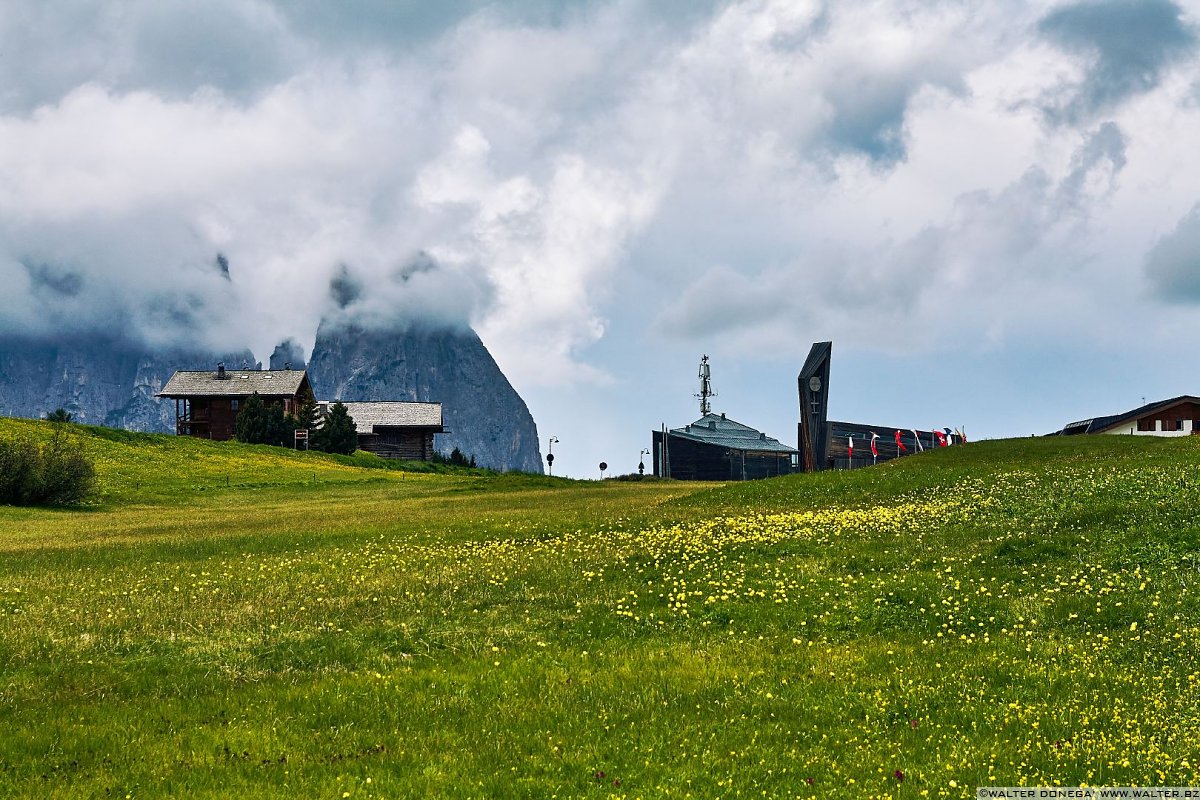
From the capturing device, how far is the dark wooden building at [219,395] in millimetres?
130625

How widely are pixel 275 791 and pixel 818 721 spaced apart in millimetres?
6610

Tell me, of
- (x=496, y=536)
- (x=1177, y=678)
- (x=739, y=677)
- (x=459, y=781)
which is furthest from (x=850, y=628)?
(x=496, y=536)

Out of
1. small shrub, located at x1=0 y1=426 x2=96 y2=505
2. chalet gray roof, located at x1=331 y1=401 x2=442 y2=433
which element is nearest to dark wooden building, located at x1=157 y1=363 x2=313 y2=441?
chalet gray roof, located at x1=331 y1=401 x2=442 y2=433

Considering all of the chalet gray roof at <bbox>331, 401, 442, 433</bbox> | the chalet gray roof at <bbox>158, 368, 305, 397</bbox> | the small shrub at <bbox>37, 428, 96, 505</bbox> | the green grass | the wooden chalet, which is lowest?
the green grass

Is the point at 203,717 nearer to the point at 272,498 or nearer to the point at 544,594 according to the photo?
the point at 544,594

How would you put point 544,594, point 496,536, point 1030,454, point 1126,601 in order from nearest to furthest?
1. point 1126,601
2. point 544,594
3. point 496,536
4. point 1030,454

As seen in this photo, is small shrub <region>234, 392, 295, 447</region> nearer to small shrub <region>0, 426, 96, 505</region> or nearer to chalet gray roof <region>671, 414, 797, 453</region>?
chalet gray roof <region>671, 414, 797, 453</region>

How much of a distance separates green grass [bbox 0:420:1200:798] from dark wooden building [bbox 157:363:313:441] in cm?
10265

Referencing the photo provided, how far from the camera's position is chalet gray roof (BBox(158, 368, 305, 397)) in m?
130

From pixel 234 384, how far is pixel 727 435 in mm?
70495

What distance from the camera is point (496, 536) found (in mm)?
31391

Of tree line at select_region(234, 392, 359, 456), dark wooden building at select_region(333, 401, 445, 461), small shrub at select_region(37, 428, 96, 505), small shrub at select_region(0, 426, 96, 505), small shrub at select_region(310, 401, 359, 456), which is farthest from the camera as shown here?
dark wooden building at select_region(333, 401, 445, 461)

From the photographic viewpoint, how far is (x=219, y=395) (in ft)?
429

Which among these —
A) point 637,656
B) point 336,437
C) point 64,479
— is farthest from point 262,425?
point 637,656
